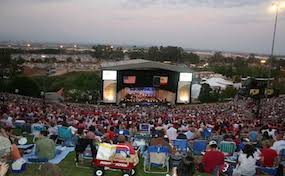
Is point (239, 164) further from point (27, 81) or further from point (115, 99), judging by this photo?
point (27, 81)

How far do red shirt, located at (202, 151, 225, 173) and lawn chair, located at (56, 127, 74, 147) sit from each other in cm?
474

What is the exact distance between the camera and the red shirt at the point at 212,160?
29.6 feet

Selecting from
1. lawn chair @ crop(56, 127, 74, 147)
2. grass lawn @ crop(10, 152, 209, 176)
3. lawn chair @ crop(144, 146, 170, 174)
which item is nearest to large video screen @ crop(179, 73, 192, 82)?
lawn chair @ crop(56, 127, 74, 147)

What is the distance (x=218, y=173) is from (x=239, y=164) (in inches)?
32.0

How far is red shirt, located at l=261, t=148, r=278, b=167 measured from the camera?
9.84 m

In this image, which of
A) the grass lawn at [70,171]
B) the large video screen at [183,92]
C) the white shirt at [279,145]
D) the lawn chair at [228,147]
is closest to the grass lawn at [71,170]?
the grass lawn at [70,171]

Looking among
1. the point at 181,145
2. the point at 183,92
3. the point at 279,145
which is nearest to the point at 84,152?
the point at 181,145

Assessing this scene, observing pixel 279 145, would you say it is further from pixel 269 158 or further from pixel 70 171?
pixel 70 171

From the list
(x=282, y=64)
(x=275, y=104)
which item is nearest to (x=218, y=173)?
(x=275, y=104)

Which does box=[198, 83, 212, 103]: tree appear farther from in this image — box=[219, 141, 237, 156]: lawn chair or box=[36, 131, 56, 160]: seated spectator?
box=[36, 131, 56, 160]: seated spectator

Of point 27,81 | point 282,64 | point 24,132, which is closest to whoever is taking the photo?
point 24,132

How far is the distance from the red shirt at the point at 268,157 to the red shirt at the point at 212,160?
1.52 metres

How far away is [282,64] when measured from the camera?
132 meters

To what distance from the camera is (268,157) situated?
9.87 metres
